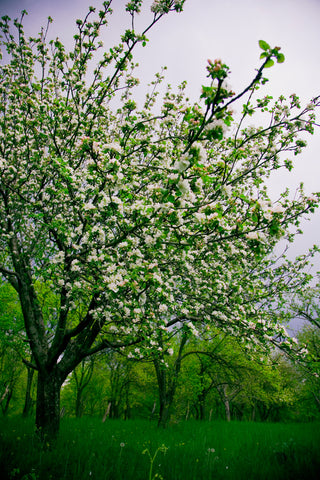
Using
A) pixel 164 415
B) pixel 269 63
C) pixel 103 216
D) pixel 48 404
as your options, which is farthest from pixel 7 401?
pixel 269 63

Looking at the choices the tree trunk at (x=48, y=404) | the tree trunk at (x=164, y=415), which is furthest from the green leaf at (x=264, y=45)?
the tree trunk at (x=164, y=415)

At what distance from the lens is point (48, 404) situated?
6941 mm

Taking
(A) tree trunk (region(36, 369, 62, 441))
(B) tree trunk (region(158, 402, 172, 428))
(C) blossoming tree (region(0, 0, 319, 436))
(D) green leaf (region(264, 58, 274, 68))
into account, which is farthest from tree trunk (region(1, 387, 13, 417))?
(D) green leaf (region(264, 58, 274, 68))

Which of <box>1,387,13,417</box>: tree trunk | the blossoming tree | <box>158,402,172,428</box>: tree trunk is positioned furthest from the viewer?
<box>1,387,13,417</box>: tree trunk

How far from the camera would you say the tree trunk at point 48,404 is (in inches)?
267

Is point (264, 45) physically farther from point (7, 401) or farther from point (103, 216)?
point (7, 401)

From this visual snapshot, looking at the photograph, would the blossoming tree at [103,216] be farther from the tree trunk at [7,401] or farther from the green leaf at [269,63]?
the tree trunk at [7,401]

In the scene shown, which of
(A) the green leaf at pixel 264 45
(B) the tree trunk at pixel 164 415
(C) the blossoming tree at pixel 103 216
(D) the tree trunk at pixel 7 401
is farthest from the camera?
(D) the tree trunk at pixel 7 401

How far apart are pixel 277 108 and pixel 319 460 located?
26.5 feet

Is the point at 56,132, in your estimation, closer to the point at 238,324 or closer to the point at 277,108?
the point at 277,108

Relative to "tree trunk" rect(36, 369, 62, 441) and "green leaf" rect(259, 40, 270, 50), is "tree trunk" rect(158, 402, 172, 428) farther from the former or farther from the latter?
"green leaf" rect(259, 40, 270, 50)

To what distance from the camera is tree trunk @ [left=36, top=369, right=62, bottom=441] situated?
6786mm

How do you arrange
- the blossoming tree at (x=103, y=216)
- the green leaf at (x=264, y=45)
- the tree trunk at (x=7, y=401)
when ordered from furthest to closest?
the tree trunk at (x=7, y=401) → the blossoming tree at (x=103, y=216) → the green leaf at (x=264, y=45)

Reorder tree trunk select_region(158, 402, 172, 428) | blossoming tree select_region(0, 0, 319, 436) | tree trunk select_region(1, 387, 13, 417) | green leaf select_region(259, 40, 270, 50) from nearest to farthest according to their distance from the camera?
green leaf select_region(259, 40, 270, 50) < blossoming tree select_region(0, 0, 319, 436) < tree trunk select_region(158, 402, 172, 428) < tree trunk select_region(1, 387, 13, 417)
